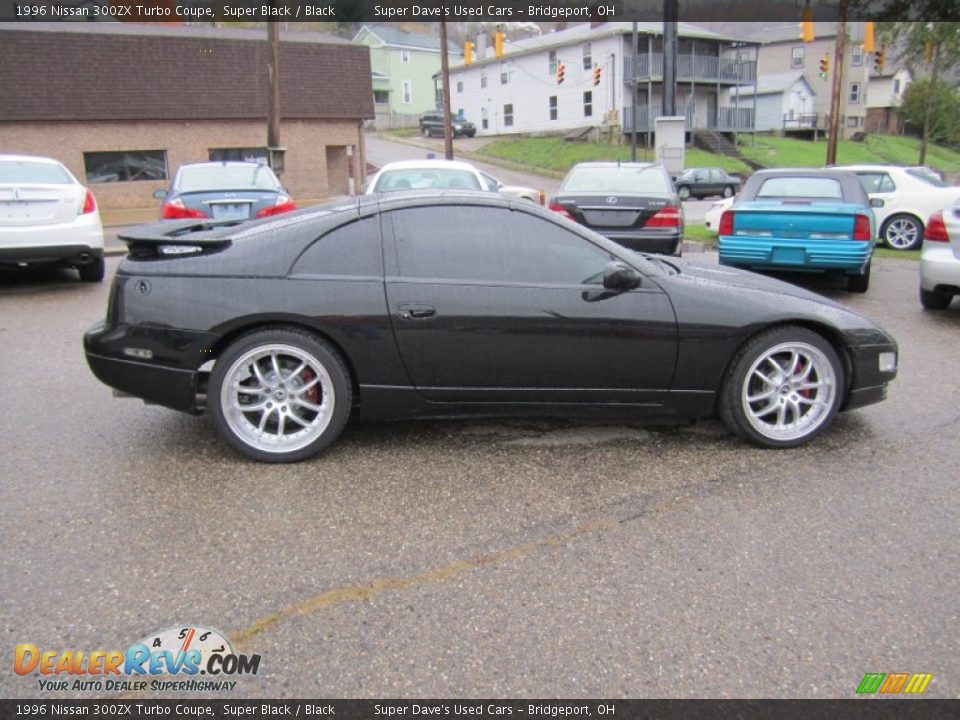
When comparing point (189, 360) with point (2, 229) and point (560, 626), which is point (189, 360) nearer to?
point (560, 626)

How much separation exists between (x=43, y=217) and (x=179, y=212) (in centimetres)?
171

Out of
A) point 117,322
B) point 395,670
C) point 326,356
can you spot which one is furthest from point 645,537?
point 117,322

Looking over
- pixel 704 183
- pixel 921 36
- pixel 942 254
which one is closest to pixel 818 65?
pixel 704 183

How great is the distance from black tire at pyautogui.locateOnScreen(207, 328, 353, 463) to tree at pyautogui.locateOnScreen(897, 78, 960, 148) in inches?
2183

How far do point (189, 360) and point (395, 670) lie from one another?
88.9 inches

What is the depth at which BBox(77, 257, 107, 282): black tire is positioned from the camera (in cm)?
987

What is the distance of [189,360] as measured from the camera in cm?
412

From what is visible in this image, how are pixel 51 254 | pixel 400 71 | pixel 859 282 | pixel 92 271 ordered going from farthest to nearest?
pixel 400 71, pixel 92 271, pixel 859 282, pixel 51 254

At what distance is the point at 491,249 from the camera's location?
4.33 m

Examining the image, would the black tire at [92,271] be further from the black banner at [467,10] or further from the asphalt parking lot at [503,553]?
the black banner at [467,10]

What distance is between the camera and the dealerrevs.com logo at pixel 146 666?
2473mm

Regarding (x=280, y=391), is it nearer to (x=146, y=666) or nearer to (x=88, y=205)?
(x=146, y=666)

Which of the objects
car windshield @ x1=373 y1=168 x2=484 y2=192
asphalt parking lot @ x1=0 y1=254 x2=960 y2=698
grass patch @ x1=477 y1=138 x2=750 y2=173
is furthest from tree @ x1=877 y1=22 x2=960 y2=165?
grass patch @ x1=477 y1=138 x2=750 y2=173

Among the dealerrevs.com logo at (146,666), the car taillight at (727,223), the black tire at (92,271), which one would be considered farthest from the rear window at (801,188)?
the dealerrevs.com logo at (146,666)
